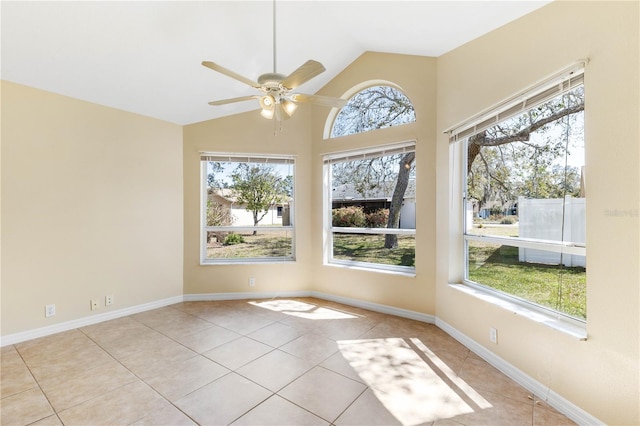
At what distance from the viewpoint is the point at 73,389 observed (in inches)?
78.4

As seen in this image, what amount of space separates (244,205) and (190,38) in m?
2.19

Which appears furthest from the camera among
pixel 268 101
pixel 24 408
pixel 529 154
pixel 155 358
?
pixel 155 358

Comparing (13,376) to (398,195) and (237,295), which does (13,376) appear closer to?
(237,295)

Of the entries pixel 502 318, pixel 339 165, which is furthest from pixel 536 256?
pixel 339 165

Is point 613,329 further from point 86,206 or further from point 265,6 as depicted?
point 86,206

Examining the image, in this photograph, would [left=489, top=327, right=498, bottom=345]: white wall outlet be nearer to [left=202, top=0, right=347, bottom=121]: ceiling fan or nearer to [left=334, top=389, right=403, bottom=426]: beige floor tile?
[left=334, top=389, right=403, bottom=426]: beige floor tile

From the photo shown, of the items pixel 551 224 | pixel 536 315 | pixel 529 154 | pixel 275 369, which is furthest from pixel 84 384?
pixel 529 154

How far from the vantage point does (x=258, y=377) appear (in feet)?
6.97

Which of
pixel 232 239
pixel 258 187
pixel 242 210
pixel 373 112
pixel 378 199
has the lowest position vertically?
pixel 232 239

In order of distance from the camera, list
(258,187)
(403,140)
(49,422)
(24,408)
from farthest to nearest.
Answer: (258,187) < (403,140) < (24,408) < (49,422)

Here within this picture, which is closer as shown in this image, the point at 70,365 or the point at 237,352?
the point at 70,365

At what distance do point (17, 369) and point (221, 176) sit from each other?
275 cm

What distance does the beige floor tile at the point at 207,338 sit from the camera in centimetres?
262

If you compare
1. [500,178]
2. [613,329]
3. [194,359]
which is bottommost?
[194,359]
